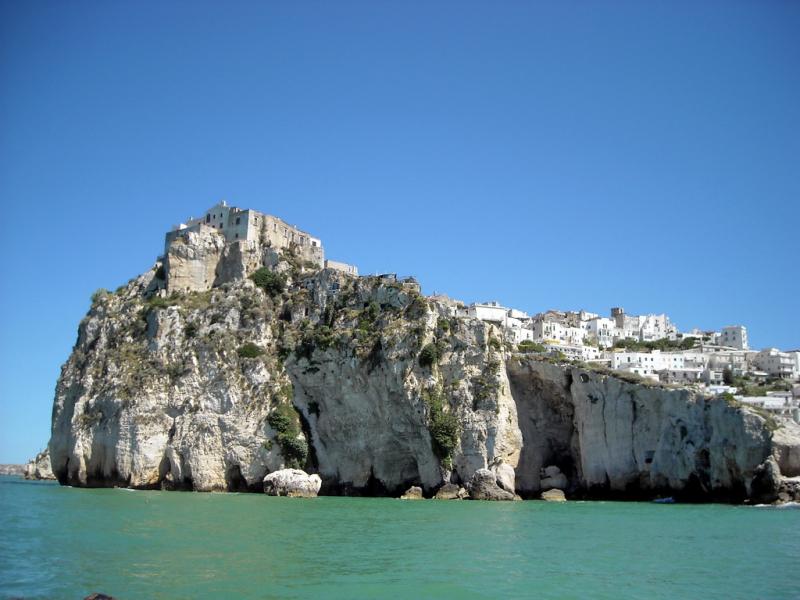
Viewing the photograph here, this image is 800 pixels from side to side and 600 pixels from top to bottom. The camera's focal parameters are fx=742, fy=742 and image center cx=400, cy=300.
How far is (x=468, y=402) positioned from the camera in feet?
188

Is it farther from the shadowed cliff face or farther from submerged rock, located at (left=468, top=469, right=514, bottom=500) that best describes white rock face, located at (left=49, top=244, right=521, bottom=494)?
the shadowed cliff face

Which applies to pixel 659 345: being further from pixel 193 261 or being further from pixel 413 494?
pixel 193 261

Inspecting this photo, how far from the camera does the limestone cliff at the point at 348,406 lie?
2162 inches

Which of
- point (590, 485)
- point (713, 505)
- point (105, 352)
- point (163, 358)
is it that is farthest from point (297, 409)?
point (713, 505)

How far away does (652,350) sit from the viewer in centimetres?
9356

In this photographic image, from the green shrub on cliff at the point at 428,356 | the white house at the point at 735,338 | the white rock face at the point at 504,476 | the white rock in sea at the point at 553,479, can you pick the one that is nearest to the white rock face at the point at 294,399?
the green shrub on cliff at the point at 428,356

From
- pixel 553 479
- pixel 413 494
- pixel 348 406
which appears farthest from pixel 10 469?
pixel 553 479

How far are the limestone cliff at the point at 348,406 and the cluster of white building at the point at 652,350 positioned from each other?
715 cm

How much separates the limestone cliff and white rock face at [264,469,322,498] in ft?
7.98

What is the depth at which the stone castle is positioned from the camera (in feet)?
238

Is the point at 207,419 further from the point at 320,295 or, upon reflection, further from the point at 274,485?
the point at 320,295

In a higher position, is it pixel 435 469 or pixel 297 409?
pixel 297 409

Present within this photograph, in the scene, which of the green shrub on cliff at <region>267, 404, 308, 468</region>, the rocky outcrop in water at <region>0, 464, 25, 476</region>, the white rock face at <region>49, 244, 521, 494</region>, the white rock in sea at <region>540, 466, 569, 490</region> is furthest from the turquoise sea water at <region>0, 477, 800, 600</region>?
the rocky outcrop in water at <region>0, 464, 25, 476</region>

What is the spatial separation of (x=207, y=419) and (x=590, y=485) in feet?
101
